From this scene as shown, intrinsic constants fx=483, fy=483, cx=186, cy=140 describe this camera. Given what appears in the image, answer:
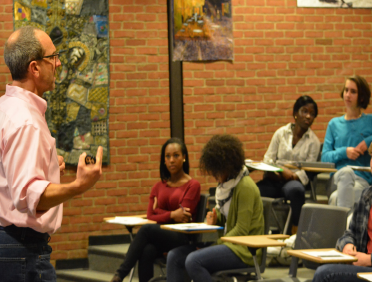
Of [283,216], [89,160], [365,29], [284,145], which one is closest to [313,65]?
[365,29]

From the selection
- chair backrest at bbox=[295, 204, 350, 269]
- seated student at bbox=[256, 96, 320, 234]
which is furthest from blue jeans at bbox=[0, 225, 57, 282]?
seated student at bbox=[256, 96, 320, 234]

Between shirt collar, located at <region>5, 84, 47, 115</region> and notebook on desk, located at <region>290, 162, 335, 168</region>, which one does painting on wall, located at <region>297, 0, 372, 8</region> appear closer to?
notebook on desk, located at <region>290, 162, 335, 168</region>

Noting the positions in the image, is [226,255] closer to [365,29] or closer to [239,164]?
[239,164]

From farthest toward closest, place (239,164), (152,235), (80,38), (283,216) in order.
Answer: (80,38), (283,216), (152,235), (239,164)

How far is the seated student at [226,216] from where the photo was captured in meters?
3.06

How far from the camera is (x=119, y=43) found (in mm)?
5184

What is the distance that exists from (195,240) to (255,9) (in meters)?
3.10

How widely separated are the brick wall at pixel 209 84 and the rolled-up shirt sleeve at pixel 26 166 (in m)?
3.63

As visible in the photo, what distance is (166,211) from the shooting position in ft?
12.8

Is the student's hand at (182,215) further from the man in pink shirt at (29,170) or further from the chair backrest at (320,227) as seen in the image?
the man in pink shirt at (29,170)

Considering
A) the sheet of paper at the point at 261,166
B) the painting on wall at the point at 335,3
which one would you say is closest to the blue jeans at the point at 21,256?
the sheet of paper at the point at 261,166

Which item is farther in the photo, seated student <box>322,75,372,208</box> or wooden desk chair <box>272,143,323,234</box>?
wooden desk chair <box>272,143,323,234</box>

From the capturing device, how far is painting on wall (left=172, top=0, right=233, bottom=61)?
5320 millimetres

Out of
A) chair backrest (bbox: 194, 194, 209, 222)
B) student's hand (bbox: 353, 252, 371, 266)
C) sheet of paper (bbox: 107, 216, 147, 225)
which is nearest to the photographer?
student's hand (bbox: 353, 252, 371, 266)
